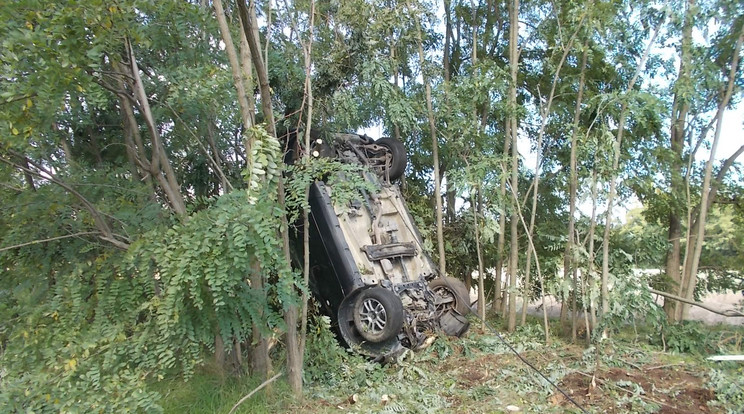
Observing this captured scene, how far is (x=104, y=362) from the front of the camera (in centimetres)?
396

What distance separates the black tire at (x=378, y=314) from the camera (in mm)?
6031

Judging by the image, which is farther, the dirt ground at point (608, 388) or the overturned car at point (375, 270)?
the overturned car at point (375, 270)

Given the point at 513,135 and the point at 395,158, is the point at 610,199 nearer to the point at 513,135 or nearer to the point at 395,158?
the point at 513,135

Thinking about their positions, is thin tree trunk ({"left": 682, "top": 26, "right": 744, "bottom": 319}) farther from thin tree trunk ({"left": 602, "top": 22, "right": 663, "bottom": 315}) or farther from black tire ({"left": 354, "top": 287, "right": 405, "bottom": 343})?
black tire ({"left": 354, "top": 287, "right": 405, "bottom": 343})

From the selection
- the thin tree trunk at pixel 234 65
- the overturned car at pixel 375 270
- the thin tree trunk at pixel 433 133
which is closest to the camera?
the thin tree trunk at pixel 234 65

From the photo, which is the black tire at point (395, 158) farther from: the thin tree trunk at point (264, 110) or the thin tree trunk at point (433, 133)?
the thin tree trunk at point (264, 110)

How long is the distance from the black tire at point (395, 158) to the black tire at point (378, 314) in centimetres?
236

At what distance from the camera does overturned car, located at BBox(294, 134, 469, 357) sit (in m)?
6.28

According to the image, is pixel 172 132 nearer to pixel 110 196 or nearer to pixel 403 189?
pixel 110 196

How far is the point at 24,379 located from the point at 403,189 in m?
6.61

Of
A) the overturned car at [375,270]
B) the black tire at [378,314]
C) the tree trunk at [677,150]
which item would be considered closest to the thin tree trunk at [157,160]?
the overturned car at [375,270]

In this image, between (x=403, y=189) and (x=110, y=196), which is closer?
(x=110, y=196)

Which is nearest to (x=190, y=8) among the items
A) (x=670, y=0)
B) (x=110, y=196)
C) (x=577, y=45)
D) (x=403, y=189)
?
(x=110, y=196)

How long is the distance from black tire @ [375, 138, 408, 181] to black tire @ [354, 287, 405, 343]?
236cm
